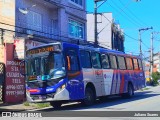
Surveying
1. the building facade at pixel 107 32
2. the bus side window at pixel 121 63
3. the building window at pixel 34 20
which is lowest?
the bus side window at pixel 121 63

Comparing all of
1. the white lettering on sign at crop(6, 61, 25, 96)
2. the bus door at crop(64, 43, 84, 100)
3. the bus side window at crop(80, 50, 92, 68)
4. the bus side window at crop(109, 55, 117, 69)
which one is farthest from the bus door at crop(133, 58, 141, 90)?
the bus door at crop(64, 43, 84, 100)

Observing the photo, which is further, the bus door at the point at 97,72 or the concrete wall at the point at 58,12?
the concrete wall at the point at 58,12

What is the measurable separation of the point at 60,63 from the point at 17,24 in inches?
341

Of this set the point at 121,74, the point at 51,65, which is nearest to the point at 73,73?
the point at 51,65

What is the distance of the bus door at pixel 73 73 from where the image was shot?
16.2 meters

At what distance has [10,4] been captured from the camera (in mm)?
23469

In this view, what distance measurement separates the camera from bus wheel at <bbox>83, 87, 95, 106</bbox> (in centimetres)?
→ 1772

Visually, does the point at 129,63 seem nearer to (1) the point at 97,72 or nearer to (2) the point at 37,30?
(1) the point at 97,72

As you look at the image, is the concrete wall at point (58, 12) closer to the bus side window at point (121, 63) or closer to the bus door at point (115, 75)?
the bus side window at point (121, 63)

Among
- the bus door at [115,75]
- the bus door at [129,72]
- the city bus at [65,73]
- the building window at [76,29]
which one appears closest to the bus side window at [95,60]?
the city bus at [65,73]

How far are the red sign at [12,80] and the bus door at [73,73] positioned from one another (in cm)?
542

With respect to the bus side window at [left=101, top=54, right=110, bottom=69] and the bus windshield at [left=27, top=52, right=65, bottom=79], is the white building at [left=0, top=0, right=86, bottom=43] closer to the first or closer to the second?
the bus side window at [left=101, top=54, right=110, bottom=69]

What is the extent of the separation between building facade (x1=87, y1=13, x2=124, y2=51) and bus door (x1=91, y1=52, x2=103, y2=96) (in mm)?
30907

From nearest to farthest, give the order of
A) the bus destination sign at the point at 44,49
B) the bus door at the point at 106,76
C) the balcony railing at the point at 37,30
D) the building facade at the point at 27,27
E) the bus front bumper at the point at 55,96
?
1. the bus front bumper at the point at 55,96
2. the bus destination sign at the point at 44,49
3. the bus door at the point at 106,76
4. the building facade at the point at 27,27
5. the balcony railing at the point at 37,30
